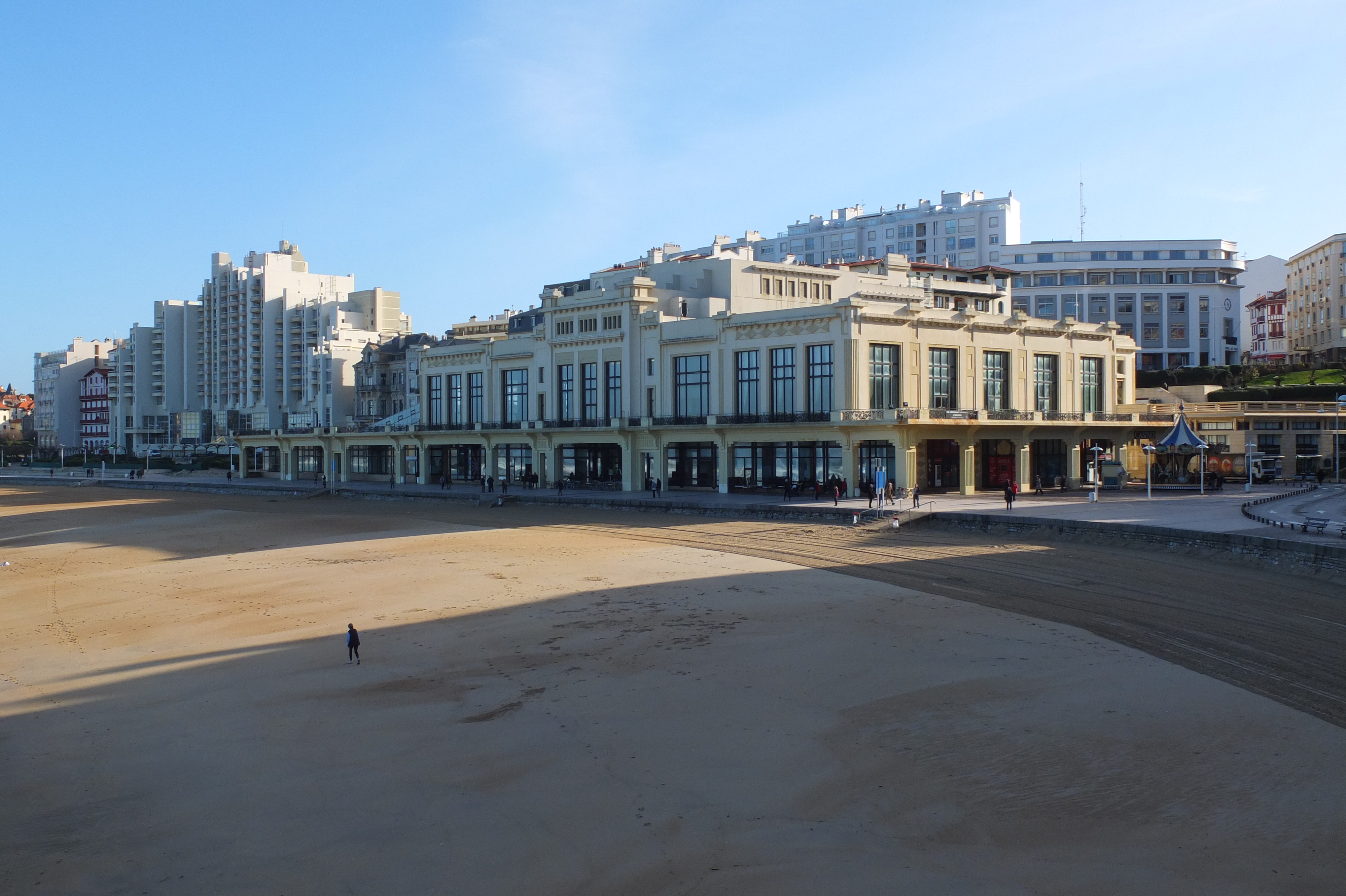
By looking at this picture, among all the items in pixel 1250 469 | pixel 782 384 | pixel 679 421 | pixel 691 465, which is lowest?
pixel 1250 469

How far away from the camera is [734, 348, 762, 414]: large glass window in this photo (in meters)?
53.3

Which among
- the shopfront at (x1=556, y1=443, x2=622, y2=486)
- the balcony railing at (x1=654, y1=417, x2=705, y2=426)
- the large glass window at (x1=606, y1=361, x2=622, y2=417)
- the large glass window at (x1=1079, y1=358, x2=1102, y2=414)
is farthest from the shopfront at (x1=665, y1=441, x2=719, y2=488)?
the large glass window at (x1=1079, y1=358, x2=1102, y2=414)

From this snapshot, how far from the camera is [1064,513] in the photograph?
121ft

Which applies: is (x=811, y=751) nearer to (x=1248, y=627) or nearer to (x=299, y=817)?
(x=299, y=817)

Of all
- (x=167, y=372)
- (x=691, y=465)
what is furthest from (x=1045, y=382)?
(x=167, y=372)

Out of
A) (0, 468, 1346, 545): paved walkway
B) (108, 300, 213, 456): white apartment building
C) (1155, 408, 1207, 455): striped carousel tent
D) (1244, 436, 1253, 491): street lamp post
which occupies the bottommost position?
(0, 468, 1346, 545): paved walkway

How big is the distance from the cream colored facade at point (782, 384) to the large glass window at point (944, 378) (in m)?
0.12

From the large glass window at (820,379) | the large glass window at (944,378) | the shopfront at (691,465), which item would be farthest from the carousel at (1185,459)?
the shopfront at (691,465)

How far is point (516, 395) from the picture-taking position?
226 feet

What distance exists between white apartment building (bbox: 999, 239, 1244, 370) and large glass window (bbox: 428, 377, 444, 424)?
56.4 meters

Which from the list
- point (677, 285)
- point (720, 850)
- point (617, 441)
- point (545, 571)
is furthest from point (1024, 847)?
point (677, 285)

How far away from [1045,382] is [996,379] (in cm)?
414

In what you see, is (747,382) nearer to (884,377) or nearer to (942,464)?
(884,377)

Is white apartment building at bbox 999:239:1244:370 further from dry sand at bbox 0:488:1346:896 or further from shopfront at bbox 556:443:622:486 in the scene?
dry sand at bbox 0:488:1346:896
